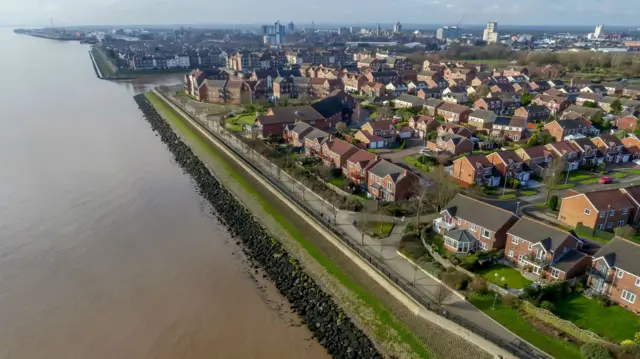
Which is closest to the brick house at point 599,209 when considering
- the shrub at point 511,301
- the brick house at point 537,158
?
the brick house at point 537,158

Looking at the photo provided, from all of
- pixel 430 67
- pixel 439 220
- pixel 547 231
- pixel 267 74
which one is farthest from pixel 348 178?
pixel 430 67

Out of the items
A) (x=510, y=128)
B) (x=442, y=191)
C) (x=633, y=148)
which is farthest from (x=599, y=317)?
(x=510, y=128)

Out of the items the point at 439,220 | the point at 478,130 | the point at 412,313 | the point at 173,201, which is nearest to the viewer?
the point at 412,313

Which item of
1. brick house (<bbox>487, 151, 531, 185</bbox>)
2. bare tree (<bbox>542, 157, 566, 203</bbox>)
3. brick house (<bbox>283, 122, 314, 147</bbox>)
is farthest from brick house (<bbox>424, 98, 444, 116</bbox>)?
brick house (<bbox>487, 151, 531, 185</bbox>)

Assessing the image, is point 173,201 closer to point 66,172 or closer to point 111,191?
point 111,191

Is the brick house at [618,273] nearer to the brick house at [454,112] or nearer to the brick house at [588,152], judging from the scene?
the brick house at [588,152]

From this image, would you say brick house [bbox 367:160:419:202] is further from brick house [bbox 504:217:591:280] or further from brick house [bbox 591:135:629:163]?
brick house [bbox 591:135:629:163]
